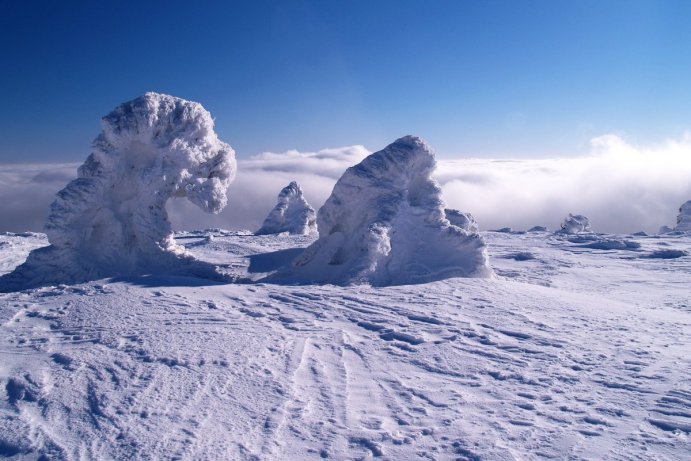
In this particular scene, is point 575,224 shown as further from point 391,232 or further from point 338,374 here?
point 338,374

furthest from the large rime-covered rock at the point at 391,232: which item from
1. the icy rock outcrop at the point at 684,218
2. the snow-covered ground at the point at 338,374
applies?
the icy rock outcrop at the point at 684,218

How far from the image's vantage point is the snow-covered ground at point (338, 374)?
3732mm

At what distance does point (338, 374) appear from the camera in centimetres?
505

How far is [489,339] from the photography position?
6.06 meters

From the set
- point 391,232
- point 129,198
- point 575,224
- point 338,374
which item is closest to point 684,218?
point 575,224

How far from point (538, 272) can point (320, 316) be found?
8795 millimetres

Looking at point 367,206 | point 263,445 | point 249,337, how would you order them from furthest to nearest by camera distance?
point 367,206 → point 249,337 → point 263,445

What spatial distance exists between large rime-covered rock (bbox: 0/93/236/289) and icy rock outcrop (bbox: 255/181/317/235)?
15.7 metres

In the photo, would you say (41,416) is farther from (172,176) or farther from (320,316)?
(172,176)

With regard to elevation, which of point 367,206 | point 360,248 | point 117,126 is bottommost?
point 360,248

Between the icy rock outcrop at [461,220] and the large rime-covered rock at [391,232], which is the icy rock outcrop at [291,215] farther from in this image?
the large rime-covered rock at [391,232]

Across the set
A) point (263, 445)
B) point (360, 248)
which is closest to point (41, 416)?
point (263, 445)

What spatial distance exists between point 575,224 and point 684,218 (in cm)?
793

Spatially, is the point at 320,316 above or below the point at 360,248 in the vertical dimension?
below
